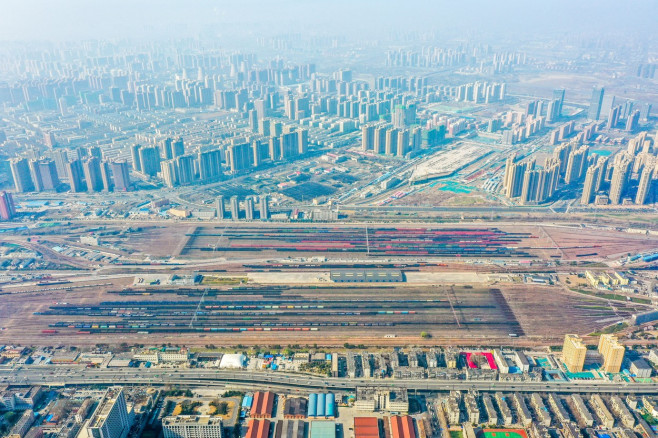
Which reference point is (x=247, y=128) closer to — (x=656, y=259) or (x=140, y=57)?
(x=656, y=259)

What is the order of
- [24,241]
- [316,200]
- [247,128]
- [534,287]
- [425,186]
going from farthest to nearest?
[247,128]
[425,186]
[316,200]
[24,241]
[534,287]

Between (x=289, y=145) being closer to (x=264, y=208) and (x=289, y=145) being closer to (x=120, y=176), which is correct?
(x=264, y=208)

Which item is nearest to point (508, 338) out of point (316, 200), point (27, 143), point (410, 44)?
point (316, 200)

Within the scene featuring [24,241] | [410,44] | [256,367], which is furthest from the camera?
[410,44]

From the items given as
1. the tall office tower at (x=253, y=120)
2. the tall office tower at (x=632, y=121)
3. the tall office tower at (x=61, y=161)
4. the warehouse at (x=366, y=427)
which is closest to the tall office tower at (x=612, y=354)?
the warehouse at (x=366, y=427)

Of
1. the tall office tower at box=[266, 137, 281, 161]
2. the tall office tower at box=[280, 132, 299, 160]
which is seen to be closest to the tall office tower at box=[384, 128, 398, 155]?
the tall office tower at box=[280, 132, 299, 160]

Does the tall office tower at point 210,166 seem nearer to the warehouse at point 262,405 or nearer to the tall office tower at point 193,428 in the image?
the warehouse at point 262,405
